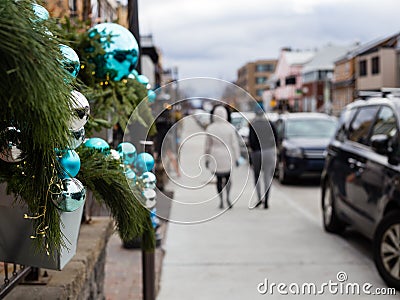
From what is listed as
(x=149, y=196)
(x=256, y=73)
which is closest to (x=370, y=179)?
(x=149, y=196)

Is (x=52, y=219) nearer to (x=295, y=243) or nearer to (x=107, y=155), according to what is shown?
(x=107, y=155)

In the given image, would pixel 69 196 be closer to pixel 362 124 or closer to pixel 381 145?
pixel 381 145

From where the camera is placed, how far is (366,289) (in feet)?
17.4

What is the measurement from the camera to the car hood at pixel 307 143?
45.0ft

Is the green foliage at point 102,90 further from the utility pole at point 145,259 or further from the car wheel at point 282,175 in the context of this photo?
the car wheel at point 282,175

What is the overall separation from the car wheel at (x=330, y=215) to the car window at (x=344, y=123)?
66cm

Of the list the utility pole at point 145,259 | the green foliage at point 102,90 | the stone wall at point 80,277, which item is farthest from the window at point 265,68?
the green foliage at point 102,90

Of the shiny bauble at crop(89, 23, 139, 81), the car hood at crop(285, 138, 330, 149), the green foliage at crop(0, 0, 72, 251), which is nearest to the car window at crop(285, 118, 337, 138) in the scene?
the car hood at crop(285, 138, 330, 149)

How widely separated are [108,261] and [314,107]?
240ft

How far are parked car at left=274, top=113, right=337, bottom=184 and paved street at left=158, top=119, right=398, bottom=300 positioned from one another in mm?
4220

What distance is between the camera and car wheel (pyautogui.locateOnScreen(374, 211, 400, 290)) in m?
5.06

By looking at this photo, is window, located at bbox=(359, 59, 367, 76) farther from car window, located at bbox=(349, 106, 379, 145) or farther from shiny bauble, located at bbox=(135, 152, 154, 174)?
shiny bauble, located at bbox=(135, 152, 154, 174)

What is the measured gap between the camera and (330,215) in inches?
304

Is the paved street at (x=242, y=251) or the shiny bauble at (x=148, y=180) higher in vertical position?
the shiny bauble at (x=148, y=180)
